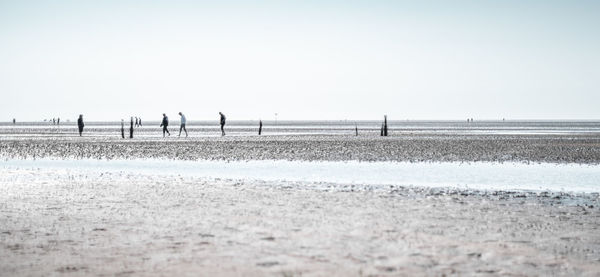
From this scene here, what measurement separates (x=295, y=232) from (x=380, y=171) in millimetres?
11647

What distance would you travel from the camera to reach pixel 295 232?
9.03m

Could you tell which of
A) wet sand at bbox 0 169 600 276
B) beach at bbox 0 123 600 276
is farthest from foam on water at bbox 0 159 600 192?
wet sand at bbox 0 169 600 276

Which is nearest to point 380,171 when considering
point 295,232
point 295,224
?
point 295,224

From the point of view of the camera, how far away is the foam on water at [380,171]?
1648cm

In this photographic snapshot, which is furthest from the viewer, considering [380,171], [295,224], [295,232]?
[380,171]

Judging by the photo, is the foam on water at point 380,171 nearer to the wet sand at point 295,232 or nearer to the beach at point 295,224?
the beach at point 295,224

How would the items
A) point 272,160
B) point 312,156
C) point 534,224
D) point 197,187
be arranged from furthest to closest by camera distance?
point 312,156 < point 272,160 < point 197,187 < point 534,224

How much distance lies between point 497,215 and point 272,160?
1550 cm

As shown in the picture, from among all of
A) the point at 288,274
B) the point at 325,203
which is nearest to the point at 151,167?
the point at 325,203

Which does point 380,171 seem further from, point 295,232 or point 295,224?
point 295,232

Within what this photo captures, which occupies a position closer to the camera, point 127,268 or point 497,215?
point 127,268

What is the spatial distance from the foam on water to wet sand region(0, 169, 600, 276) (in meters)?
2.34

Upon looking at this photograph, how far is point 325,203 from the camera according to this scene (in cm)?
1221

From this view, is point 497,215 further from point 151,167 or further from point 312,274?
point 151,167
